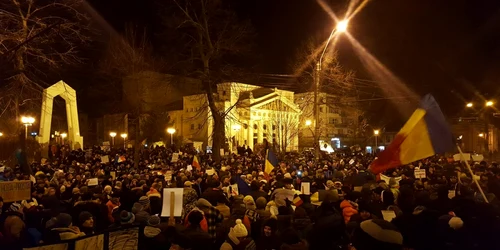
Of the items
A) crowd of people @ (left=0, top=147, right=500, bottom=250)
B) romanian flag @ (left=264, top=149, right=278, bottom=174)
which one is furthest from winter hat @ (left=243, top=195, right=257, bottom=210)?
romanian flag @ (left=264, top=149, right=278, bottom=174)

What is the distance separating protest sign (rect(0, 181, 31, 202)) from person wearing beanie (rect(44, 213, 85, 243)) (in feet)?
8.88

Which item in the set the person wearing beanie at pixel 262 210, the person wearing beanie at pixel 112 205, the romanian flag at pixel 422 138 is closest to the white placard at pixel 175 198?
the person wearing beanie at pixel 112 205

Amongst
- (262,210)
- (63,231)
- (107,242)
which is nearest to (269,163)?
(262,210)

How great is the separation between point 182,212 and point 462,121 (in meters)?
58.2

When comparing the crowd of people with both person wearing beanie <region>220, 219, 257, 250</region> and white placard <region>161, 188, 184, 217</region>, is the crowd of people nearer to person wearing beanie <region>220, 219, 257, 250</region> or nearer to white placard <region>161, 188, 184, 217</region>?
person wearing beanie <region>220, 219, 257, 250</region>

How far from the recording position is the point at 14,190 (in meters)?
8.29

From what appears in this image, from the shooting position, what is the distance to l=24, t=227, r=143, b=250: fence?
4.12 m

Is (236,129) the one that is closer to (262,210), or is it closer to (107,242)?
(262,210)

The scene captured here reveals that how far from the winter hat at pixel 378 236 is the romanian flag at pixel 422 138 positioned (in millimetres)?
3624

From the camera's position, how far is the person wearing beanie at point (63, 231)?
5426 mm

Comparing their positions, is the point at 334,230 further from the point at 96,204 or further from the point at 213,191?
the point at 96,204

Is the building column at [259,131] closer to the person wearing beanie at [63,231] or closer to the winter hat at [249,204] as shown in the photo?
the winter hat at [249,204]

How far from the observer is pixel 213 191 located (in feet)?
25.0

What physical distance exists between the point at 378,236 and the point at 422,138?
3979mm
